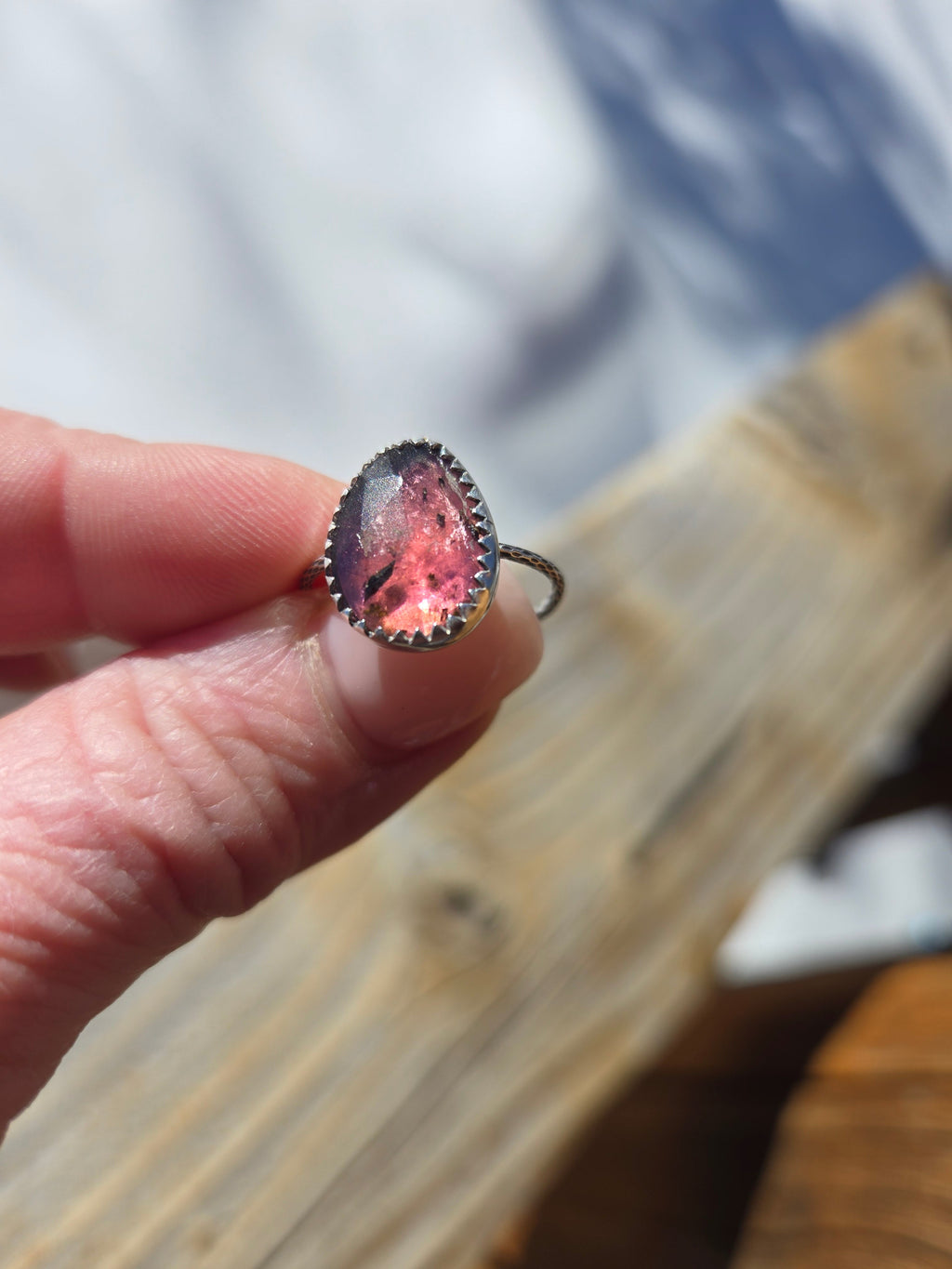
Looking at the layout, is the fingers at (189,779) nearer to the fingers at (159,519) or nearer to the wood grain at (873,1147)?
the fingers at (159,519)

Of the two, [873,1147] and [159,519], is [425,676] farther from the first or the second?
[873,1147]

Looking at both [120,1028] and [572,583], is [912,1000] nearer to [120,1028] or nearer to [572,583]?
[572,583]

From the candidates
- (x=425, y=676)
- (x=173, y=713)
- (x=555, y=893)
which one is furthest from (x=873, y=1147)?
(x=173, y=713)

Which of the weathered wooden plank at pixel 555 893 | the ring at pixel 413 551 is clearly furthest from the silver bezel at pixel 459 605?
the weathered wooden plank at pixel 555 893

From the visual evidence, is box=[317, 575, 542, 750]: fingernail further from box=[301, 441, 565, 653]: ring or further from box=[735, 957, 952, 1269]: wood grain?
box=[735, 957, 952, 1269]: wood grain

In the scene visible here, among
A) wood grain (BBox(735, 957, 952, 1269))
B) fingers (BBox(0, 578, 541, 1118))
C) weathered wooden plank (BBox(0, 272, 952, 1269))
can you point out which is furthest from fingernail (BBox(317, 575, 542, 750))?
wood grain (BBox(735, 957, 952, 1269))

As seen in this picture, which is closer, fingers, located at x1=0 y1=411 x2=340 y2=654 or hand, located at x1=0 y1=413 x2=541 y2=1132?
hand, located at x1=0 y1=413 x2=541 y2=1132
